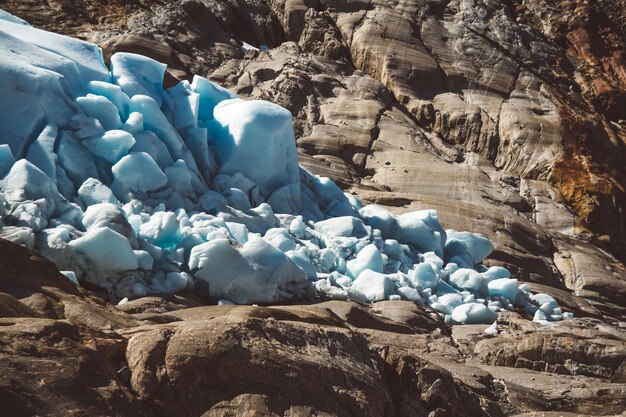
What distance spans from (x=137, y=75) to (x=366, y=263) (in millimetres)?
4356

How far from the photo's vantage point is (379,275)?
10789 mm

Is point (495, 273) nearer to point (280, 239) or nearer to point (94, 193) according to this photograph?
point (280, 239)

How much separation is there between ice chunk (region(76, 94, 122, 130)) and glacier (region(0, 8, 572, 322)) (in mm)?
16

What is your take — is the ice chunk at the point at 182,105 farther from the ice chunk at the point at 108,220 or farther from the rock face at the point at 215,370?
the rock face at the point at 215,370

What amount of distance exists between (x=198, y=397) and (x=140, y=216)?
5.75 metres

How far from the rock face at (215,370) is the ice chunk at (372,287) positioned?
3341 mm

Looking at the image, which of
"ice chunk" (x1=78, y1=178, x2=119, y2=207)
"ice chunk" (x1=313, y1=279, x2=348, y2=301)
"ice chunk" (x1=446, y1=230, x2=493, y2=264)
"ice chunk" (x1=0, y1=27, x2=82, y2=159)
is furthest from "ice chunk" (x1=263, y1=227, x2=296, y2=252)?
"ice chunk" (x1=446, y1=230, x2=493, y2=264)

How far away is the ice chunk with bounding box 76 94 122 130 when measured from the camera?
420 inches

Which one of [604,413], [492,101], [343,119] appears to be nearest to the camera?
[604,413]

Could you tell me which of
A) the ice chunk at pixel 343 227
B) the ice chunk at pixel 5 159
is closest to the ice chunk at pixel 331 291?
the ice chunk at pixel 343 227

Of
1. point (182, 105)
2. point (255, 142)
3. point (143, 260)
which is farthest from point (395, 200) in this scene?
point (143, 260)

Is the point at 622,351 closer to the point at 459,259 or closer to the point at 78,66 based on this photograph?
the point at 459,259

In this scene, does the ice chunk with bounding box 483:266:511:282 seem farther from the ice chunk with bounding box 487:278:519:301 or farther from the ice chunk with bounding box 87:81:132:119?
the ice chunk with bounding box 87:81:132:119

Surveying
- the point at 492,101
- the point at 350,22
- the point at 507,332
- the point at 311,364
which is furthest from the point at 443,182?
the point at 311,364
